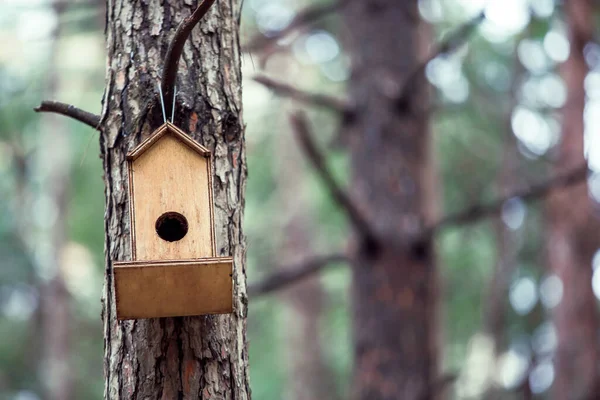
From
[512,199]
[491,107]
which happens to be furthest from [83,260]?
[512,199]

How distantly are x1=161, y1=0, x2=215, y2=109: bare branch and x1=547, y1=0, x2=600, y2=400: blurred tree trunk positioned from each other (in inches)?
304

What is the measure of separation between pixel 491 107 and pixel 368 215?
818cm

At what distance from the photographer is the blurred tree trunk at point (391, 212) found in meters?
5.20

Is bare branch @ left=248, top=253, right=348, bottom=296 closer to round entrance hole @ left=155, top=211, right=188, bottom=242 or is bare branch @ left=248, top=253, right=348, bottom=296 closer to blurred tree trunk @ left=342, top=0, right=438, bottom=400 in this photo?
blurred tree trunk @ left=342, top=0, right=438, bottom=400

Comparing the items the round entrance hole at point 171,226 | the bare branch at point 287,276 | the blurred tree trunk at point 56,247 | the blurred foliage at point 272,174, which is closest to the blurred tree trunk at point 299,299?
the blurred foliage at point 272,174

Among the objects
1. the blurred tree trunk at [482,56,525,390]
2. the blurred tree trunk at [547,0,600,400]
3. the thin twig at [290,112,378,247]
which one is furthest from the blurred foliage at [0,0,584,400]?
the thin twig at [290,112,378,247]

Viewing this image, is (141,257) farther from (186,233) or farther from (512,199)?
(512,199)

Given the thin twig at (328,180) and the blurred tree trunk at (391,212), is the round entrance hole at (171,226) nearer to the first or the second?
the thin twig at (328,180)

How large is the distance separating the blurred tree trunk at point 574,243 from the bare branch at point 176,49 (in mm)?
7728

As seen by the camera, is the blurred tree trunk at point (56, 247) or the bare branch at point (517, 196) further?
the blurred tree trunk at point (56, 247)

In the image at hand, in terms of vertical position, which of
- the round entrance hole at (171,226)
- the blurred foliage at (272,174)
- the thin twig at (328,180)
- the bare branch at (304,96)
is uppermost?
the blurred foliage at (272,174)

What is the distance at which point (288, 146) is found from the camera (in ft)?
48.0

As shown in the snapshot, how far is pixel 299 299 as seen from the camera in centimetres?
1375

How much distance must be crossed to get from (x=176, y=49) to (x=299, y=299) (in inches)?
466
